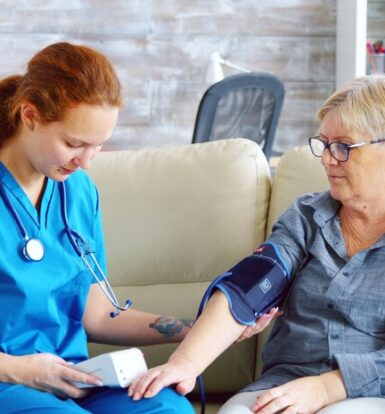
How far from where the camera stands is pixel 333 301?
5.86 ft

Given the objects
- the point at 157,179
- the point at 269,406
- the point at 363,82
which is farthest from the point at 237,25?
the point at 269,406

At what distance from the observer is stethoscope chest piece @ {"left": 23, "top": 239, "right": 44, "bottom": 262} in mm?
1671

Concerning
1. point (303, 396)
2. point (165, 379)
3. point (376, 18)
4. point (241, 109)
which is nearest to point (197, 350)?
point (165, 379)

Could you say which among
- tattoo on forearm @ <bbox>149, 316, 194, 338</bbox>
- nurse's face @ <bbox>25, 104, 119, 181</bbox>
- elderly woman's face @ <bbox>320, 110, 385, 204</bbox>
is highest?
nurse's face @ <bbox>25, 104, 119, 181</bbox>

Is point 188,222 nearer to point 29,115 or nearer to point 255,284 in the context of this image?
point 255,284

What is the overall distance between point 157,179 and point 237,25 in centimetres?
266

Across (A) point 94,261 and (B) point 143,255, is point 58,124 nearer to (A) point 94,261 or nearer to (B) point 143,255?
(A) point 94,261

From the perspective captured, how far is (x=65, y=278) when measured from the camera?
1.74m

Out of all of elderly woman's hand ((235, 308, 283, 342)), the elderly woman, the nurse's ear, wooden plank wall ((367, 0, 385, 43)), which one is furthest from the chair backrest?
the nurse's ear

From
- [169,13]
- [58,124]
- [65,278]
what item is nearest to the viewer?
[58,124]

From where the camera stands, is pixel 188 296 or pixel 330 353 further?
pixel 188 296

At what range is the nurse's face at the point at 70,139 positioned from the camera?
5.29ft

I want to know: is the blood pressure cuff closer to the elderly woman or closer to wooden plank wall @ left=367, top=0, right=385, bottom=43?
the elderly woman

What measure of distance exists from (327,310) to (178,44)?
306 cm
